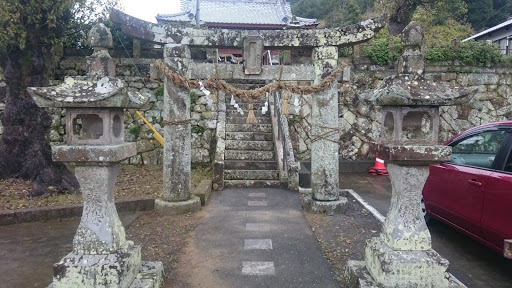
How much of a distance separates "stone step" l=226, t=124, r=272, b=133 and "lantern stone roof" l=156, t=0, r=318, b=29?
11223 millimetres

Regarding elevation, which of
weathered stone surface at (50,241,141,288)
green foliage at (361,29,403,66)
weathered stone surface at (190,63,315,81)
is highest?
green foliage at (361,29,403,66)

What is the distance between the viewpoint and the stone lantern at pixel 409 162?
319 cm

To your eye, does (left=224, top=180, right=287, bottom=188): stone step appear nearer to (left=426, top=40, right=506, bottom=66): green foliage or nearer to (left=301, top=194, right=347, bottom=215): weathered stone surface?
(left=301, top=194, right=347, bottom=215): weathered stone surface

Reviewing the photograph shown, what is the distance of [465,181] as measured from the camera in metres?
4.47

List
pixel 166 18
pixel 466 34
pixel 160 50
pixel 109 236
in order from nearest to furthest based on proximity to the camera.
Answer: pixel 109 236
pixel 160 50
pixel 466 34
pixel 166 18

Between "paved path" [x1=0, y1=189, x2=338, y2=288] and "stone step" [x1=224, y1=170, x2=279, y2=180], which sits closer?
"paved path" [x1=0, y1=189, x2=338, y2=288]

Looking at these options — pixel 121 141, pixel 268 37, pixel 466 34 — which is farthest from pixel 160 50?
pixel 466 34

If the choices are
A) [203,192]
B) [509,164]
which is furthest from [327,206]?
[509,164]

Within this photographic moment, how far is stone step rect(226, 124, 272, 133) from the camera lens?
10223 millimetres

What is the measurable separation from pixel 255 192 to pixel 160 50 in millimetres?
5772

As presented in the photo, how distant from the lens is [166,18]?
65.2 ft

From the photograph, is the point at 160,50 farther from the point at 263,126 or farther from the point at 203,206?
the point at 203,206

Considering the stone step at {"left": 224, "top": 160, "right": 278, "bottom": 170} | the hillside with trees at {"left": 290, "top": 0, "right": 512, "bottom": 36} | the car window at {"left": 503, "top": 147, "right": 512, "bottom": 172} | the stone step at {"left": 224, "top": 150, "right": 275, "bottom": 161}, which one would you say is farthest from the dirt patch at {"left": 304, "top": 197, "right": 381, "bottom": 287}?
the hillside with trees at {"left": 290, "top": 0, "right": 512, "bottom": 36}

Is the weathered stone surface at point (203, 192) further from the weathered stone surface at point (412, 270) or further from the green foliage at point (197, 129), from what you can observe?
the weathered stone surface at point (412, 270)
